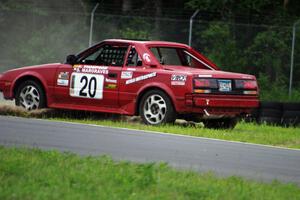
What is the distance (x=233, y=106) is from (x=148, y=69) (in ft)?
5.05

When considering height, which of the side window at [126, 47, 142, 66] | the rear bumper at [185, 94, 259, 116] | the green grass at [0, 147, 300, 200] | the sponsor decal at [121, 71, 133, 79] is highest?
the side window at [126, 47, 142, 66]

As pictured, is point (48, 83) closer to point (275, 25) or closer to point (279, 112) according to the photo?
point (279, 112)

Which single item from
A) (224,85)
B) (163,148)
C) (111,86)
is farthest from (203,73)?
(163,148)

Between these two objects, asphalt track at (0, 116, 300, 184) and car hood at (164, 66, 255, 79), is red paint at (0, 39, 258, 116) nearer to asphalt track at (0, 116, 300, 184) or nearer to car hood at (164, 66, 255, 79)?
car hood at (164, 66, 255, 79)

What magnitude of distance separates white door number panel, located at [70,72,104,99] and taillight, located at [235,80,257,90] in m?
2.31

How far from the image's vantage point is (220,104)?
1501cm

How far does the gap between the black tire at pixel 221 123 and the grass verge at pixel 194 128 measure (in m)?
0.15

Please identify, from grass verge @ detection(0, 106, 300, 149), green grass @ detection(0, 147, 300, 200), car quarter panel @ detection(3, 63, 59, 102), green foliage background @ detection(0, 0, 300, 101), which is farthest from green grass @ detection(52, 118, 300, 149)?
green foliage background @ detection(0, 0, 300, 101)

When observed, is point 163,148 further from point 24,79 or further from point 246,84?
point 24,79

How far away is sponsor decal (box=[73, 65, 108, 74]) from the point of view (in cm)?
1572

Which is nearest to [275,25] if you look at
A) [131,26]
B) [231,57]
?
[231,57]

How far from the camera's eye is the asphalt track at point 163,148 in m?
10.3

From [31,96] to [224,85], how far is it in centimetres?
351

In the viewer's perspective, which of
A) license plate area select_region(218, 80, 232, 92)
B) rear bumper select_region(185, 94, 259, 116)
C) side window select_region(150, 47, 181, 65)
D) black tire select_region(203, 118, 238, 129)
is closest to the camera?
rear bumper select_region(185, 94, 259, 116)
